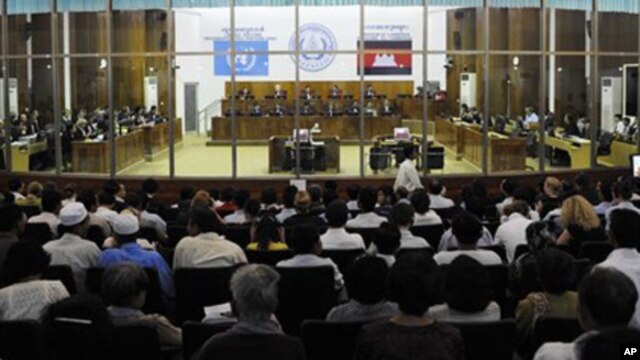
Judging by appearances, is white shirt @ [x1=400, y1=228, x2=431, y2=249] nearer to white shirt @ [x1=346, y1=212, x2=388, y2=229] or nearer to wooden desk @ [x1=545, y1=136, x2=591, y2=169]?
white shirt @ [x1=346, y1=212, x2=388, y2=229]

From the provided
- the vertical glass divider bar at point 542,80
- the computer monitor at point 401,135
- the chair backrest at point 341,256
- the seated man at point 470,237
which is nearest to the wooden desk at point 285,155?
the computer monitor at point 401,135

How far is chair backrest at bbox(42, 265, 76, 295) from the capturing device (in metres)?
5.84

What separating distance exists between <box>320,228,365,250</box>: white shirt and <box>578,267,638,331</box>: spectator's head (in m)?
4.04

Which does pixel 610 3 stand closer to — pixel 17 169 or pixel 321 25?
pixel 321 25

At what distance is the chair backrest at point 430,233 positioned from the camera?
852 centimetres

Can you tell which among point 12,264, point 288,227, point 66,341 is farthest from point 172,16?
point 66,341

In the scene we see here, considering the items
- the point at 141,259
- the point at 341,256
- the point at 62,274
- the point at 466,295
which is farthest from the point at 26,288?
the point at 341,256

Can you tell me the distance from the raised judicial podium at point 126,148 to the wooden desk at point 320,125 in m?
3.41

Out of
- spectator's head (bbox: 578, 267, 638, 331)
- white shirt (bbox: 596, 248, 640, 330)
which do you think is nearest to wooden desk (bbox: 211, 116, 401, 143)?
white shirt (bbox: 596, 248, 640, 330)

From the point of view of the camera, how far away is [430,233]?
8.60 metres

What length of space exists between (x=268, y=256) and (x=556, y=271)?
9.05 feet

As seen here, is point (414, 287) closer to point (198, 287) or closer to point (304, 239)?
point (304, 239)

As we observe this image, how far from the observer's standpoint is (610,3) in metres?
18.2

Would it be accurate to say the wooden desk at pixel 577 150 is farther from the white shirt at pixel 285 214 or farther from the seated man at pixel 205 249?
the seated man at pixel 205 249
